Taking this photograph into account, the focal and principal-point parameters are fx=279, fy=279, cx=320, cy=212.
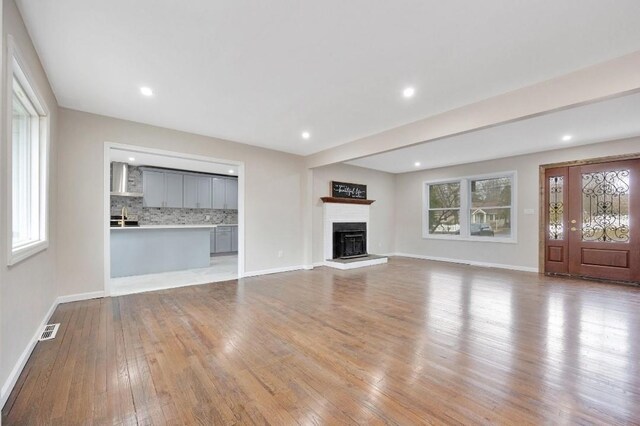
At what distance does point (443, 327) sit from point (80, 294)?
456 cm

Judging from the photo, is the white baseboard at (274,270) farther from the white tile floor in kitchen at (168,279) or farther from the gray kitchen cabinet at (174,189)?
the gray kitchen cabinet at (174,189)

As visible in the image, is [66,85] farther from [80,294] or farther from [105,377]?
[105,377]

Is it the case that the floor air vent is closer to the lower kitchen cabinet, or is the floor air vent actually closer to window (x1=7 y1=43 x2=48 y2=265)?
window (x1=7 y1=43 x2=48 y2=265)

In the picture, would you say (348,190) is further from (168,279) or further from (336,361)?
(336,361)

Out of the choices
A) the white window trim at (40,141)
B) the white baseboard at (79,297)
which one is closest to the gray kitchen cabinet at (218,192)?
the white baseboard at (79,297)

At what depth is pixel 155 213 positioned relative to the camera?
775 centimetres

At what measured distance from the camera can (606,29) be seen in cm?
210

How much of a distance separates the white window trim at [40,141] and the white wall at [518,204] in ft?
25.0

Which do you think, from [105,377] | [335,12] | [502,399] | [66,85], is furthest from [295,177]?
[502,399]

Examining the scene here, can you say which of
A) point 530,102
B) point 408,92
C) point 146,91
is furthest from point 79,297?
point 530,102

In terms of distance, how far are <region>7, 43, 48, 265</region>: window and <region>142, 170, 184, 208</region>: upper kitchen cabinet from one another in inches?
183

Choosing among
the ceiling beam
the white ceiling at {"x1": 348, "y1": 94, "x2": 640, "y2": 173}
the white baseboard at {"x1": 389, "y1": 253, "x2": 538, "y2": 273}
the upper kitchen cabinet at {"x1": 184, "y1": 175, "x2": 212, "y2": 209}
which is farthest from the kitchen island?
the white baseboard at {"x1": 389, "y1": 253, "x2": 538, "y2": 273}

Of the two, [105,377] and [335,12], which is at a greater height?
[335,12]

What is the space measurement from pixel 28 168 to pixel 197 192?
5.46 m
